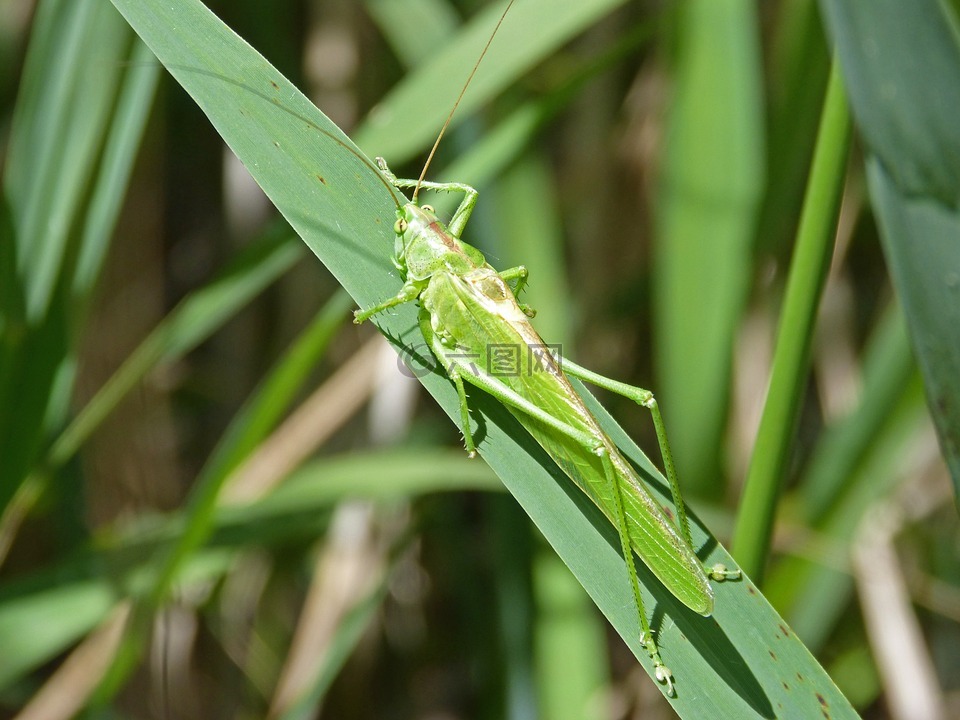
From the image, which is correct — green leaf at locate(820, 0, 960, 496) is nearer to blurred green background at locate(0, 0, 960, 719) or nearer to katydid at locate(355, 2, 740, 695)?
blurred green background at locate(0, 0, 960, 719)

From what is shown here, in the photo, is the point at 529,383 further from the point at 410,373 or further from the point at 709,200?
the point at 709,200

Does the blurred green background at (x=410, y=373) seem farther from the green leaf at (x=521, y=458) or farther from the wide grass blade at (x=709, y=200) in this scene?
the green leaf at (x=521, y=458)

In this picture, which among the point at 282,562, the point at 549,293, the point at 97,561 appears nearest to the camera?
the point at 97,561

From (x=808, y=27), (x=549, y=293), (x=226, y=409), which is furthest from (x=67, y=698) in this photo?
(x=808, y=27)

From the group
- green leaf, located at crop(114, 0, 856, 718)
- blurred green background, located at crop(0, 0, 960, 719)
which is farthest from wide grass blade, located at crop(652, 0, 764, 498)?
green leaf, located at crop(114, 0, 856, 718)

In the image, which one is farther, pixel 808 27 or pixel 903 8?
pixel 808 27

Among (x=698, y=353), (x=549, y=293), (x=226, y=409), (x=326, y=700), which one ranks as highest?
Result: (x=226, y=409)

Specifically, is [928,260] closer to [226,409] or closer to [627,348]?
[627,348]
